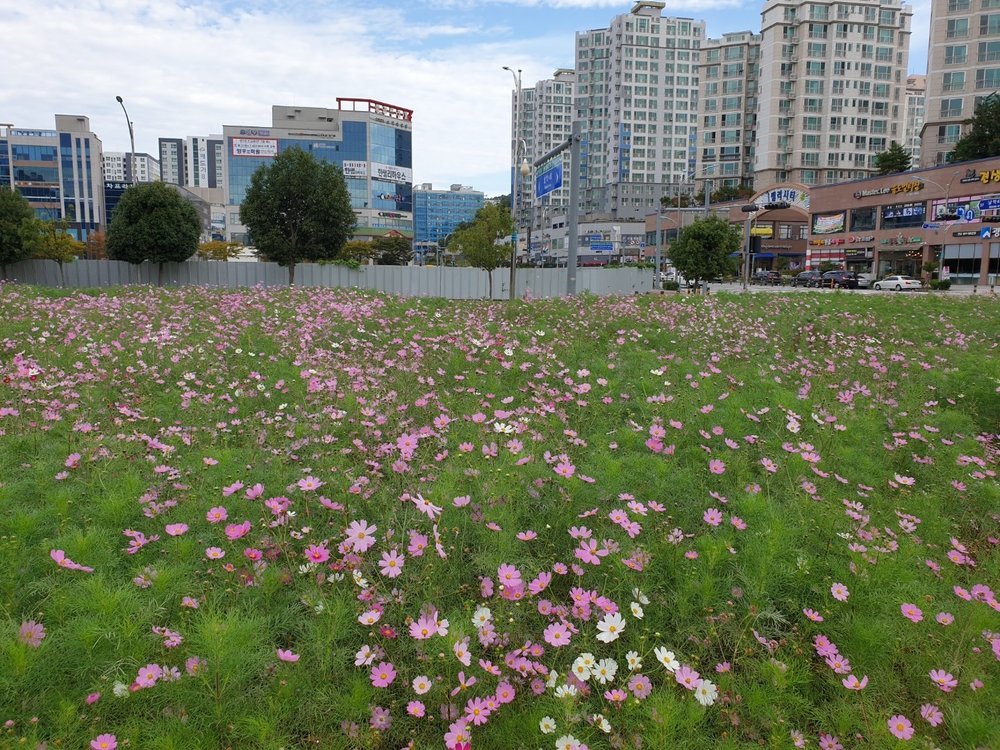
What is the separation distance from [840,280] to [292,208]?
41.0m

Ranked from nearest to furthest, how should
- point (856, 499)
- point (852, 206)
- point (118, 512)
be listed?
1. point (118, 512)
2. point (856, 499)
3. point (852, 206)

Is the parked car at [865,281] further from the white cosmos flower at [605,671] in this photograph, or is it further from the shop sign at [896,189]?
the white cosmos flower at [605,671]

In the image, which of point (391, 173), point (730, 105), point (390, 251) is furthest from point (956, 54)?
point (391, 173)

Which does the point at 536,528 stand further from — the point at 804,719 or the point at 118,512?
the point at 118,512

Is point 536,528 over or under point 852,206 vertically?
under

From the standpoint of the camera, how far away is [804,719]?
2.59 m

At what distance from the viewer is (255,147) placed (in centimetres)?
12700

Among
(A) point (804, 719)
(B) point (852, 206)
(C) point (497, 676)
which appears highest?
(B) point (852, 206)

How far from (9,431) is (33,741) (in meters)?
3.55

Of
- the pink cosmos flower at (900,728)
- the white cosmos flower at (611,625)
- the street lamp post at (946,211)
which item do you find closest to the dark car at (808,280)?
the street lamp post at (946,211)

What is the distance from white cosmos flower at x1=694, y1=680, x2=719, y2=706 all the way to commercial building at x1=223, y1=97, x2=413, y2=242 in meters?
125

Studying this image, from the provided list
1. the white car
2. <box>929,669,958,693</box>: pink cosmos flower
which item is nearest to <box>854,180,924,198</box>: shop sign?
the white car

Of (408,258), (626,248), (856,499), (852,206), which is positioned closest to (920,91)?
(626,248)

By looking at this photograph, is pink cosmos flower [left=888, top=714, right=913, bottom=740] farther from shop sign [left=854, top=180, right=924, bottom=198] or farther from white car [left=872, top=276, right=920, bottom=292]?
shop sign [left=854, top=180, right=924, bottom=198]
